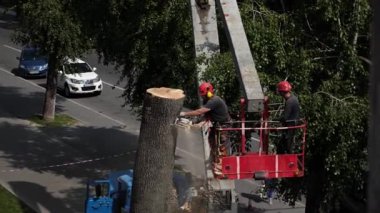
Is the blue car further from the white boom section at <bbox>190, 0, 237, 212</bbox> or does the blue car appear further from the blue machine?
the white boom section at <bbox>190, 0, 237, 212</bbox>

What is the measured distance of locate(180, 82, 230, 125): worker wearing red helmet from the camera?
7.87m

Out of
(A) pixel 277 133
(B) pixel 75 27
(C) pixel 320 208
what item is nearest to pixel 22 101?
(B) pixel 75 27

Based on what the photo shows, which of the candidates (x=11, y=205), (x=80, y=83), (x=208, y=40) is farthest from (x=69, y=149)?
(x=208, y=40)

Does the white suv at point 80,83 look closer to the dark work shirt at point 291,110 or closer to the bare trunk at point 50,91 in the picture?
the bare trunk at point 50,91

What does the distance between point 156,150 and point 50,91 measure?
15.1 metres

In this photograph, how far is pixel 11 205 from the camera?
46.2 ft

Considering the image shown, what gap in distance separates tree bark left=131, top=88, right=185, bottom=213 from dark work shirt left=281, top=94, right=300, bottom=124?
1.30 meters

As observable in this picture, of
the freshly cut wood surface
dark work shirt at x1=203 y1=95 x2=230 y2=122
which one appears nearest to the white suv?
the freshly cut wood surface

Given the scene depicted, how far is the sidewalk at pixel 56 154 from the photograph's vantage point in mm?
15883

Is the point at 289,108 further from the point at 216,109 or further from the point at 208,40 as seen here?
the point at 208,40

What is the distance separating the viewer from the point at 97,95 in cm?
2802

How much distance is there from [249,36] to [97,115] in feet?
51.7

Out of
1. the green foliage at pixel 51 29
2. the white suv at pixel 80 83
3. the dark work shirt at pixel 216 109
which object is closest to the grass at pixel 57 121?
the green foliage at pixel 51 29

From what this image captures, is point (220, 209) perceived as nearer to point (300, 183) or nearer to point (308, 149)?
point (308, 149)
